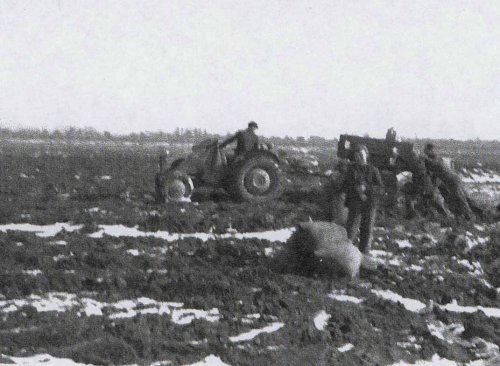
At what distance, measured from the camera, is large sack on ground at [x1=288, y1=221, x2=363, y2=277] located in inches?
294

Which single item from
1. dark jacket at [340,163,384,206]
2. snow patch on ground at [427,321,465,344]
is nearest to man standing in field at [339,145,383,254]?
dark jacket at [340,163,384,206]

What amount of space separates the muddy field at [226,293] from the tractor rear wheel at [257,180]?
723 mm

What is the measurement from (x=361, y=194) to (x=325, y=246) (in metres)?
1.44

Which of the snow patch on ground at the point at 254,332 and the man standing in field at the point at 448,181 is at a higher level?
the man standing in field at the point at 448,181

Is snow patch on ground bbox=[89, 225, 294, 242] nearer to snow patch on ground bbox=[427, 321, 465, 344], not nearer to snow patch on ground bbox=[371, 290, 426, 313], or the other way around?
snow patch on ground bbox=[371, 290, 426, 313]

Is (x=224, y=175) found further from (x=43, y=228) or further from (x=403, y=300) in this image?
(x=403, y=300)

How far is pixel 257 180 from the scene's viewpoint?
12742 millimetres

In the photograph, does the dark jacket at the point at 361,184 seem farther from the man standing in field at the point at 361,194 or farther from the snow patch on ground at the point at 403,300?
the snow patch on ground at the point at 403,300

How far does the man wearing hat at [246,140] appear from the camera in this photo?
12.6 meters

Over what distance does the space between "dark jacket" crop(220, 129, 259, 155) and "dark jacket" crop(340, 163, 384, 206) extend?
406cm

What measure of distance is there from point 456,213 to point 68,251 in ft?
24.1

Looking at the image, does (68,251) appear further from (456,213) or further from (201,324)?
(456,213)

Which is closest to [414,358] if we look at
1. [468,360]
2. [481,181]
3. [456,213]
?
[468,360]

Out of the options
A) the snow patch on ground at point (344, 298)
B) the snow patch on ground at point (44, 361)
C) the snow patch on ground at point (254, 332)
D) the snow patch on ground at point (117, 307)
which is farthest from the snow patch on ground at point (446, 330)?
the snow patch on ground at point (44, 361)
